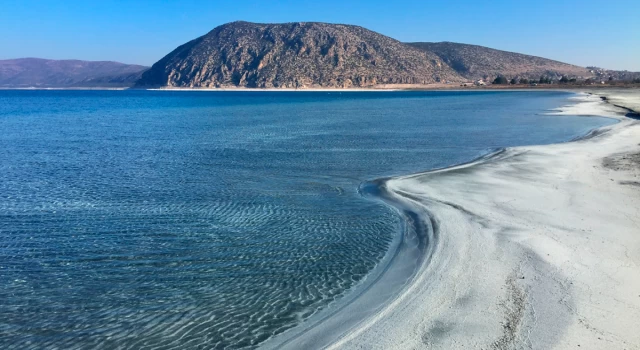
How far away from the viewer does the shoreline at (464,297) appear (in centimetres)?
801

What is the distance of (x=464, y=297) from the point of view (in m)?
9.51

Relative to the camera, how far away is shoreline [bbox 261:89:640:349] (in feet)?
26.3

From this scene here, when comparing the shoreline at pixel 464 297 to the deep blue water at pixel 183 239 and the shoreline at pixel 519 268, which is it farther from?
the deep blue water at pixel 183 239

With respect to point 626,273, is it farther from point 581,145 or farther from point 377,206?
point 581,145

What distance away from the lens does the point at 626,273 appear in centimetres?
1024

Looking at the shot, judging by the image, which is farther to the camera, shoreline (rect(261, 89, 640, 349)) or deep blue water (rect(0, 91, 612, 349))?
deep blue water (rect(0, 91, 612, 349))

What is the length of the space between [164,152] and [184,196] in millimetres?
13073

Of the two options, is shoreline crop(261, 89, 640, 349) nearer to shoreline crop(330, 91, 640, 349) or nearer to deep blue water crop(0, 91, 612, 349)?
shoreline crop(330, 91, 640, 349)

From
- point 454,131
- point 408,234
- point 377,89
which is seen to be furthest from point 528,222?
point 377,89

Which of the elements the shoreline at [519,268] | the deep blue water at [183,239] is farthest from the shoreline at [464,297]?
the deep blue water at [183,239]

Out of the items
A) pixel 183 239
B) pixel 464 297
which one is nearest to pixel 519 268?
pixel 464 297

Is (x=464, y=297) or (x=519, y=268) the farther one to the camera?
(x=519, y=268)

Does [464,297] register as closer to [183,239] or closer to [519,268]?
[519,268]

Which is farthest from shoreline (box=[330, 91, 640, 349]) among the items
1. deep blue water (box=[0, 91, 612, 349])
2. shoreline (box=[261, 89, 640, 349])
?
deep blue water (box=[0, 91, 612, 349])
